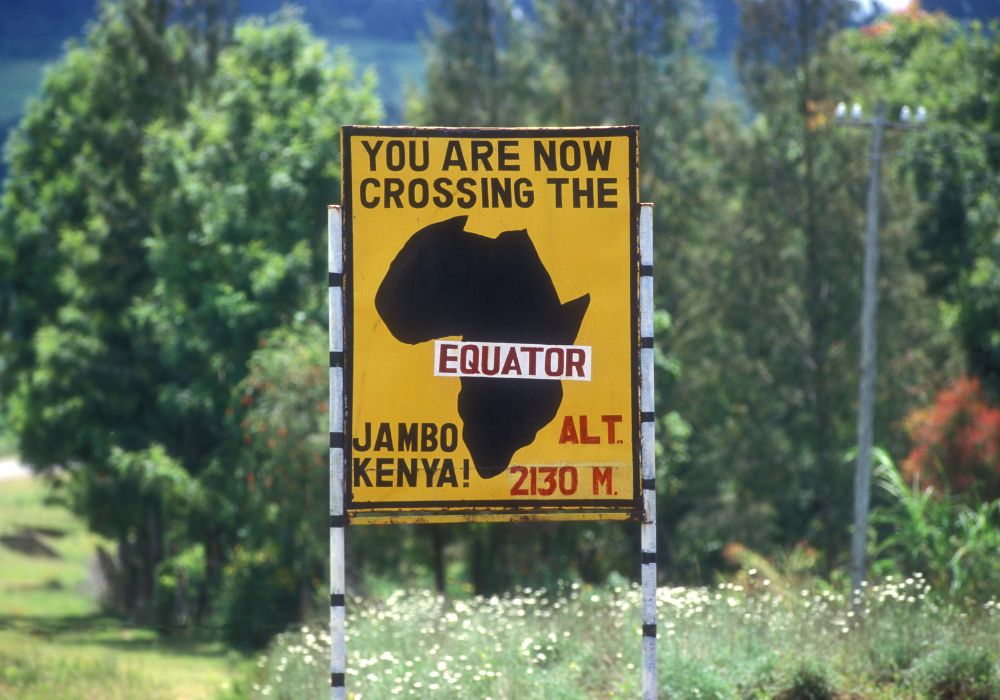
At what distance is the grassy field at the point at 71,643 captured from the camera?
14.9m

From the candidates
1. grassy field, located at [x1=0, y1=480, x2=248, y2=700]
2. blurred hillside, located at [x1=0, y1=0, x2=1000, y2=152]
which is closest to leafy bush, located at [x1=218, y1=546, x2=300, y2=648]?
grassy field, located at [x1=0, y1=480, x2=248, y2=700]

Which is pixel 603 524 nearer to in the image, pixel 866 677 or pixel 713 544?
pixel 713 544

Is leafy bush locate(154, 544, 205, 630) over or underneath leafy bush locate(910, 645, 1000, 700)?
underneath

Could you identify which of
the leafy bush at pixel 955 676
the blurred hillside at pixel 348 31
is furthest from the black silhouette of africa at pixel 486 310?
the blurred hillside at pixel 348 31

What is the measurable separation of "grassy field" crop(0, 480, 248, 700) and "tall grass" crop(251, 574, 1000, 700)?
2.66 meters

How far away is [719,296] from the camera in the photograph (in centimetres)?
3662

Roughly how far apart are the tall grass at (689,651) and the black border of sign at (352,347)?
2591mm

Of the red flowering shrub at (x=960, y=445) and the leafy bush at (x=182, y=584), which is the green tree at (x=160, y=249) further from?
the red flowering shrub at (x=960, y=445)

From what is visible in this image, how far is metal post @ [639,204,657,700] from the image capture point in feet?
25.8

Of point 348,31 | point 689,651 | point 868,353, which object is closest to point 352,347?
point 689,651

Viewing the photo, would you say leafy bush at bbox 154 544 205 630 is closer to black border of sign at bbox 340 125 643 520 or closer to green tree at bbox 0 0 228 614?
green tree at bbox 0 0 228 614

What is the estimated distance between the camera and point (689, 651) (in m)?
11.0

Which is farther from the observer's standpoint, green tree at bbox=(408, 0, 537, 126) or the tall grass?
green tree at bbox=(408, 0, 537, 126)

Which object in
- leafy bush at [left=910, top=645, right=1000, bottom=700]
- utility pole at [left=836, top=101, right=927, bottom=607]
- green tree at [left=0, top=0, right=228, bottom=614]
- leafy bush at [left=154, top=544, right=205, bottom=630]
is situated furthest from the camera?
leafy bush at [left=154, top=544, right=205, bottom=630]
